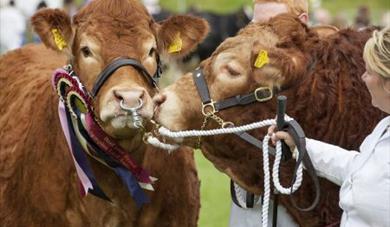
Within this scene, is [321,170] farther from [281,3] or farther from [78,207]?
[78,207]

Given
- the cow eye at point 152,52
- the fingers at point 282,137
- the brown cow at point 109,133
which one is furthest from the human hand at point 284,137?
the cow eye at point 152,52

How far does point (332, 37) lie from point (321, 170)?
68 centimetres

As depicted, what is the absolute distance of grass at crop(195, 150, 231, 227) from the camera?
29.4 ft

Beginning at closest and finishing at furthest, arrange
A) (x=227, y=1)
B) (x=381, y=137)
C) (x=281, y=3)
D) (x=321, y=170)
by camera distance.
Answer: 1. (x=381, y=137)
2. (x=321, y=170)
3. (x=281, y=3)
4. (x=227, y=1)

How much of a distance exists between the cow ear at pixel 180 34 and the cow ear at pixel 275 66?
1338 mm

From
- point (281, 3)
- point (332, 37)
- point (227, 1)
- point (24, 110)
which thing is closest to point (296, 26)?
point (332, 37)

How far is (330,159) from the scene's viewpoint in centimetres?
425

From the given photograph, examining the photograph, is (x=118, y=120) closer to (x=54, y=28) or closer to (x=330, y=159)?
(x=54, y=28)

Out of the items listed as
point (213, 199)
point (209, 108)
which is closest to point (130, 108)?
point (209, 108)

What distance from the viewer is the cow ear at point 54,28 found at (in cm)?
571

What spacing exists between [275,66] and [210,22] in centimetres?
1771

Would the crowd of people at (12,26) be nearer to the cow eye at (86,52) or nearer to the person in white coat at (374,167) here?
the cow eye at (86,52)

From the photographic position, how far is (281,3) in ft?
17.0

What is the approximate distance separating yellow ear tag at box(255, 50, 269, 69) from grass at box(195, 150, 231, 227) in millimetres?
4431
